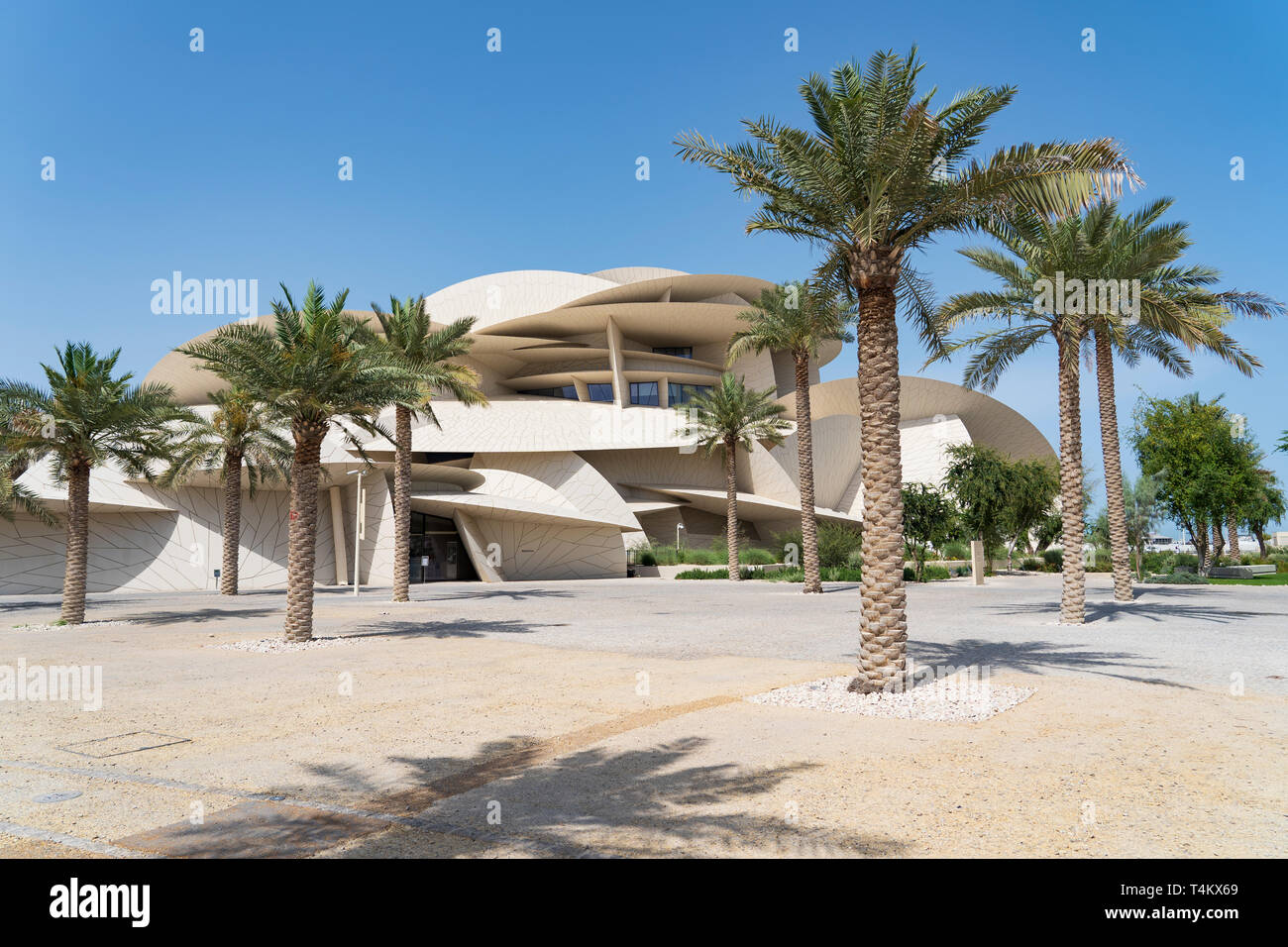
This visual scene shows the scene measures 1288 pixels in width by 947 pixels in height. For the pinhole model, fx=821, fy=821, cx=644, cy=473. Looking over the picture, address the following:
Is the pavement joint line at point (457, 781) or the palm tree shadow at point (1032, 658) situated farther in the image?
the palm tree shadow at point (1032, 658)

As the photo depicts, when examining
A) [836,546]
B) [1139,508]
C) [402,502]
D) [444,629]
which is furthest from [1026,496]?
[444,629]

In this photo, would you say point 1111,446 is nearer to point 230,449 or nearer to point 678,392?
point 230,449

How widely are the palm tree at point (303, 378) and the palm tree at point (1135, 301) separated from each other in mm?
13365

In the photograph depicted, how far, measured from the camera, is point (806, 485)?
27609 mm

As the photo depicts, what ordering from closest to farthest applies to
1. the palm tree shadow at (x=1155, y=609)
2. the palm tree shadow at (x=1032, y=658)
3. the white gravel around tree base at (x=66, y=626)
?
1. the palm tree shadow at (x=1032, y=658)
2. the palm tree shadow at (x=1155, y=609)
3. the white gravel around tree base at (x=66, y=626)

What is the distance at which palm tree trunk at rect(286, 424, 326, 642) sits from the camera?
14.6 metres

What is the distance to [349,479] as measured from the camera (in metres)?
37.0

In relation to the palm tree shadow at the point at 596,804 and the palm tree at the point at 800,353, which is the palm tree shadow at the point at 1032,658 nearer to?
the palm tree shadow at the point at 596,804

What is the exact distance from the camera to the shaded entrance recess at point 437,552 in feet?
133

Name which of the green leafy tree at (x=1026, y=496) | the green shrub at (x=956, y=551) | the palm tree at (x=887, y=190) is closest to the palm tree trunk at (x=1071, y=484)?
the palm tree at (x=887, y=190)

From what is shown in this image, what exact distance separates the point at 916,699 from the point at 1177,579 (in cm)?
3109

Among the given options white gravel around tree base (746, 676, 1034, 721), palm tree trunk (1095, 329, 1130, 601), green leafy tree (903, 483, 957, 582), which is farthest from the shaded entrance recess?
white gravel around tree base (746, 676, 1034, 721)

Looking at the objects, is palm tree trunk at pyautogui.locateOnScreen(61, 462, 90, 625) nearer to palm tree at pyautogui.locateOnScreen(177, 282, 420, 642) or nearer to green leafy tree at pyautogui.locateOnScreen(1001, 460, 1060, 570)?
palm tree at pyautogui.locateOnScreen(177, 282, 420, 642)

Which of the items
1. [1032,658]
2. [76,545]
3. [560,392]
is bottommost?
[1032,658]
